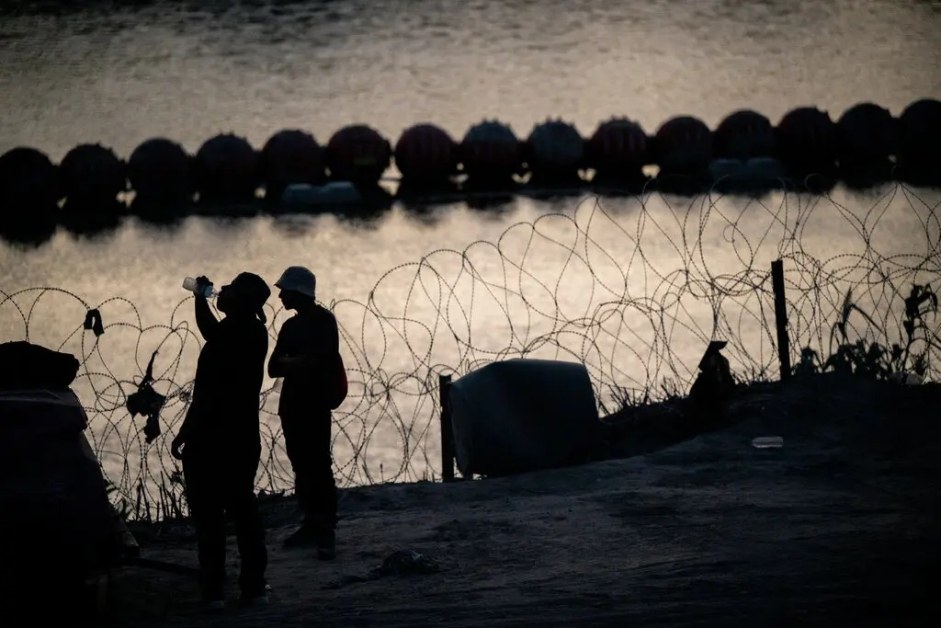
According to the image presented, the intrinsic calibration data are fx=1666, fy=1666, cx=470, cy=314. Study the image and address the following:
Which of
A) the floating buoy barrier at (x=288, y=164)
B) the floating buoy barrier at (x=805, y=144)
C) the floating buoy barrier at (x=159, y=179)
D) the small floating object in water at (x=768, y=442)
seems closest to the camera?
the small floating object in water at (x=768, y=442)

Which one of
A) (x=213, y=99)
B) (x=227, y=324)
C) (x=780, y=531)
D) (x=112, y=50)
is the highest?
(x=112, y=50)

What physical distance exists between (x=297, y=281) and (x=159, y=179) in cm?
2076

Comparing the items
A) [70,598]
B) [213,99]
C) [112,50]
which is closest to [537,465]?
[70,598]

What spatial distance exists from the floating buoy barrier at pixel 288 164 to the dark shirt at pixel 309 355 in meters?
20.9

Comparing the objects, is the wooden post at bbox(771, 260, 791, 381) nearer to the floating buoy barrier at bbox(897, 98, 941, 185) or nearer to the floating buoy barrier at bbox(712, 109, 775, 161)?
the floating buoy barrier at bbox(712, 109, 775, 161)

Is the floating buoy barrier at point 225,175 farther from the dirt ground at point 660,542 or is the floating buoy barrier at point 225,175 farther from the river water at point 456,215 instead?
the dirt ground at point 660,542

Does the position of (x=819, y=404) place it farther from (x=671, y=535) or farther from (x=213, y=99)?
(x=213, y=99)

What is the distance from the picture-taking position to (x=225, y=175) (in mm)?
30141

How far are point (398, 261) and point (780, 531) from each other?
14810 millimetres

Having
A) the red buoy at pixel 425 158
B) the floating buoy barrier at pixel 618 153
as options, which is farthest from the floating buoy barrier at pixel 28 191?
the floating buoy barrier at pixel 618 153

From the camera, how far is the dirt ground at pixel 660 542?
8117 mm

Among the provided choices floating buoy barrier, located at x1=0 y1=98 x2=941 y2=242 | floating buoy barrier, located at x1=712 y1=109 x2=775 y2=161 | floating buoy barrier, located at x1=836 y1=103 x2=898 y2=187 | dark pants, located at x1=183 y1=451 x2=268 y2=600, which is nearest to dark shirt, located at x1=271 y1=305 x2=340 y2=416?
dark pants, located at x1=183 y1=451 x2=268 y2=600

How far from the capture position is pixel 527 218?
1093 inches

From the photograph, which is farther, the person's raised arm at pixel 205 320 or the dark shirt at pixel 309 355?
the dark shirt at pixel 309 355
